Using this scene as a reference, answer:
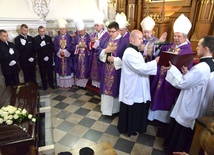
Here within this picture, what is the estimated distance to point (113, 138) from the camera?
269 centimetres

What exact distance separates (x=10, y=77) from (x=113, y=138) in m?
2.85

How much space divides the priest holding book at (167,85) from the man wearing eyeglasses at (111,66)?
0.66 m

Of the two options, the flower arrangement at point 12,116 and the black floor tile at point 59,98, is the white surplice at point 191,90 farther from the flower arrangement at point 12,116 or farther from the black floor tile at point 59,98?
the black floor tile at point 59,98

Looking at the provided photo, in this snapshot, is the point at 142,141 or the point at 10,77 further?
the point at 10,77

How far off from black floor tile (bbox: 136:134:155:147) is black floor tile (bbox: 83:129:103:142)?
655 mm

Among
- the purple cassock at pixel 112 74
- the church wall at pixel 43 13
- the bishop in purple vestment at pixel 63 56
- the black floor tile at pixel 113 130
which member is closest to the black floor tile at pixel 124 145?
the black floor tile at pixel 113 130

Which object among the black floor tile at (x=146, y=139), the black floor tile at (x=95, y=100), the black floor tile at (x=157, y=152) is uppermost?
the black floor tile at (x=95, y=100)

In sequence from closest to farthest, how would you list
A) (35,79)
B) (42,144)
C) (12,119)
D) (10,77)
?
(12,119), (42,144), (10,77), (35,79)

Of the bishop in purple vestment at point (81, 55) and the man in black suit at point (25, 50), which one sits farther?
the bishop in purple vestment at point (81, 55)

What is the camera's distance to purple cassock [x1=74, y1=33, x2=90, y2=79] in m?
4.45

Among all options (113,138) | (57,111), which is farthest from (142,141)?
(57,111)

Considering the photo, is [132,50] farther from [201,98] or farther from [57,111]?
[57,111]

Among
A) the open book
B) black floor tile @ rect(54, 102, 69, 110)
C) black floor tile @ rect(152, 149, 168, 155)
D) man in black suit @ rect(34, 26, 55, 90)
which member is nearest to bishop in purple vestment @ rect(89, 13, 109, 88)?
black floor tile @ rect(54, 102, 69, 110)

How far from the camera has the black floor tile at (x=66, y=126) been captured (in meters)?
2.92
